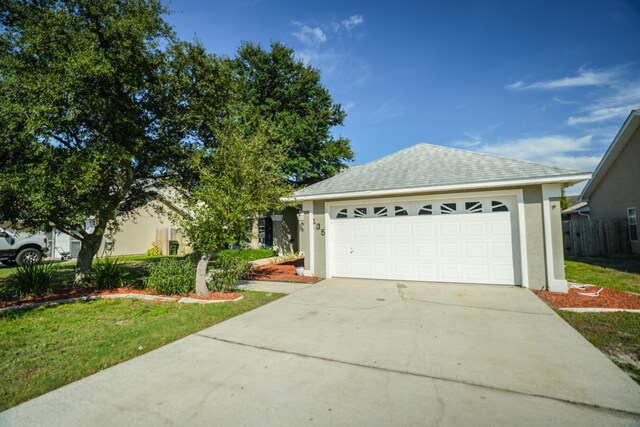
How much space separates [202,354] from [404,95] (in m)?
12.9

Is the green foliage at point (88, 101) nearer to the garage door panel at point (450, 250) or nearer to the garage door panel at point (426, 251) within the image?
the garage door panel at point (426, 251)

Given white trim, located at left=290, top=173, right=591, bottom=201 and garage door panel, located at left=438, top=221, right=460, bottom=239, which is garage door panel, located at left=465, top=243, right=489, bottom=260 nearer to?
garage door panel, located at left=438, top=221, right=460, bottom=239

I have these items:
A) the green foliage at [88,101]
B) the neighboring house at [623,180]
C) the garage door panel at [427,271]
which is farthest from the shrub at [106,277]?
the neighboring house at [623,180]

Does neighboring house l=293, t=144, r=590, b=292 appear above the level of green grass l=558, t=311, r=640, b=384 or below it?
above

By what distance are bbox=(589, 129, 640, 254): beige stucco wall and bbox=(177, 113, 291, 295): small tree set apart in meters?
16.5

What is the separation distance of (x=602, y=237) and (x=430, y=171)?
40.6 feet

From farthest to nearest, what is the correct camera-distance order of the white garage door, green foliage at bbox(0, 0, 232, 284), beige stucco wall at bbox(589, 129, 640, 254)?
1. beige stucco wall at bbox(589, 129, 640, 254)
2. the white garage door
3. green foliage at bbox(0, 0, 232, 284)

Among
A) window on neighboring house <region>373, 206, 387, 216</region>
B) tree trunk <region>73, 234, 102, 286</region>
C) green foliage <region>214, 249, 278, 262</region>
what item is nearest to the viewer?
tree trunk <region>73, 234, 102, 286</region>

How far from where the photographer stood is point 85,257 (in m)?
8.48

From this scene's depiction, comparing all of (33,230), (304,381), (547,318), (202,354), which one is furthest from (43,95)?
(547,318)

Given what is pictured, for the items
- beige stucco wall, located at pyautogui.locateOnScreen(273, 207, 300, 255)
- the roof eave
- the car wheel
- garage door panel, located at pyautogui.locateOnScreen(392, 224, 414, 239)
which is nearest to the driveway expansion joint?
garage door panel, located at pyautogui.locateOnScreen(392, 224, 414, 239)

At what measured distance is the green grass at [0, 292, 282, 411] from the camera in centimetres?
350

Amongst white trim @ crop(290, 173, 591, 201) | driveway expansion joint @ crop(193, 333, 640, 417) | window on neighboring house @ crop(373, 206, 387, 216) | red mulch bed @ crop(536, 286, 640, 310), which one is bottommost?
driveway expansion joint @ crop(193, 333, 640, 417)

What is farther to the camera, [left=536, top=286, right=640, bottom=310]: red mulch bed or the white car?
the white car
